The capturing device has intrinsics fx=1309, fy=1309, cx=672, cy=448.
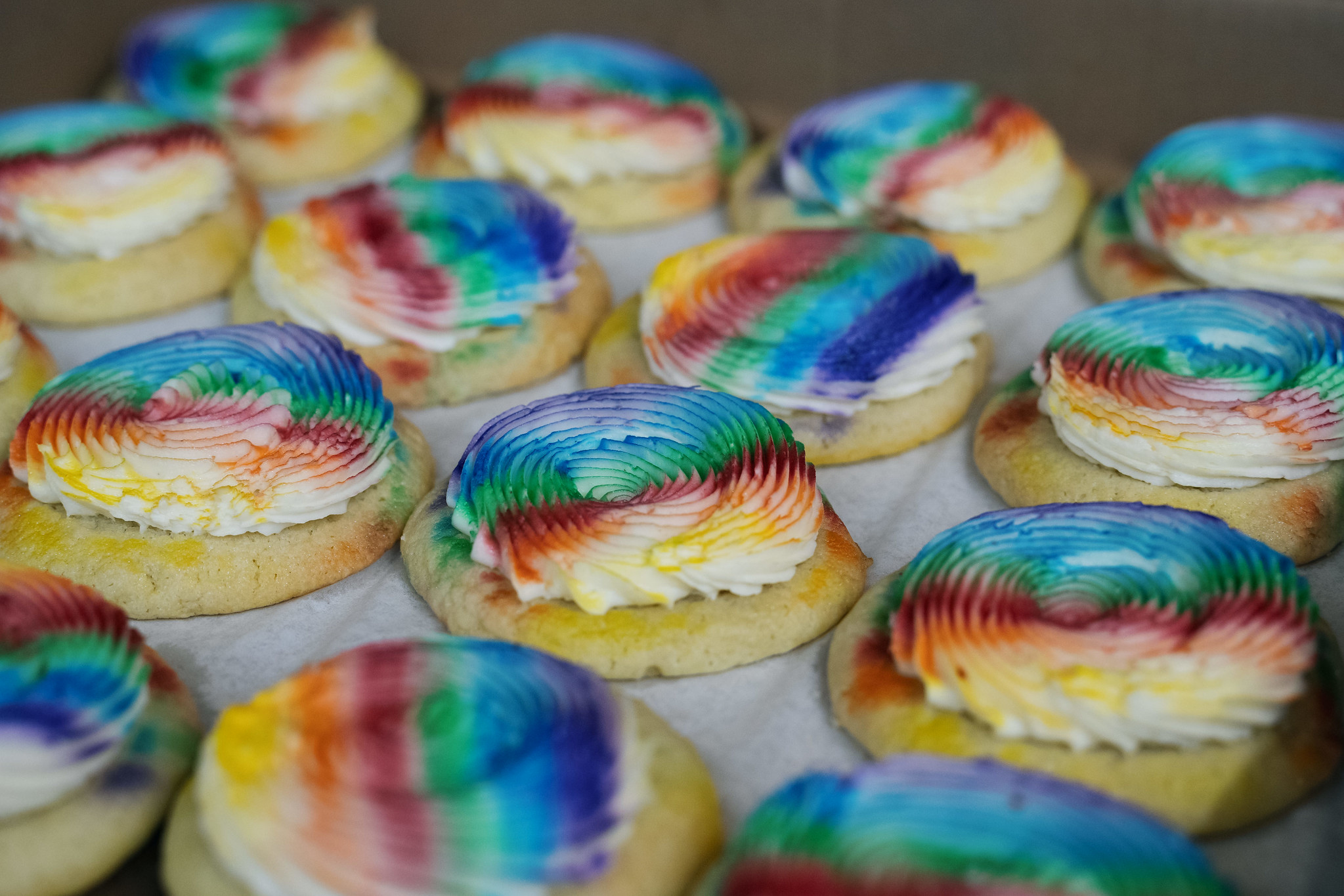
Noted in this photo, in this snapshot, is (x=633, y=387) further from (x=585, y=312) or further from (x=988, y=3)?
(x=988, y=3)

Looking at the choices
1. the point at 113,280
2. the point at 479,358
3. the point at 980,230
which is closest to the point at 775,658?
the point at 479,358

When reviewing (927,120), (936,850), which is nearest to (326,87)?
(927,120)

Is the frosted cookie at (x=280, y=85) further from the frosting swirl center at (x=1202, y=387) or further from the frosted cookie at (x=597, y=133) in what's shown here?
the frosting swirl center at (x=1202, y=387)

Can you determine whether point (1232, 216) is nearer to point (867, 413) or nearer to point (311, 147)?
point (867, 413)

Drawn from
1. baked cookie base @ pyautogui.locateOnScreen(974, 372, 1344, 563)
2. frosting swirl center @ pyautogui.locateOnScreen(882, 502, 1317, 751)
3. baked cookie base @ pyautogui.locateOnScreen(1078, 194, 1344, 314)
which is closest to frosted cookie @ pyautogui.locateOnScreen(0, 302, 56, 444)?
frosting swirl center @ pyautogui.locateOnScreen(882, 502, 1317, 751)

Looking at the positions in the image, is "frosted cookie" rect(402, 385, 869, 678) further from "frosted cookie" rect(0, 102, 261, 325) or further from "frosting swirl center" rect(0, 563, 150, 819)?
"frosted cookie" rect(0, 102, 261, 325)

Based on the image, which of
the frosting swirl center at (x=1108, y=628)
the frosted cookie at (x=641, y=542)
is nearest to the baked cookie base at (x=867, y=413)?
the frosted cookie at (x=641, y=542)
